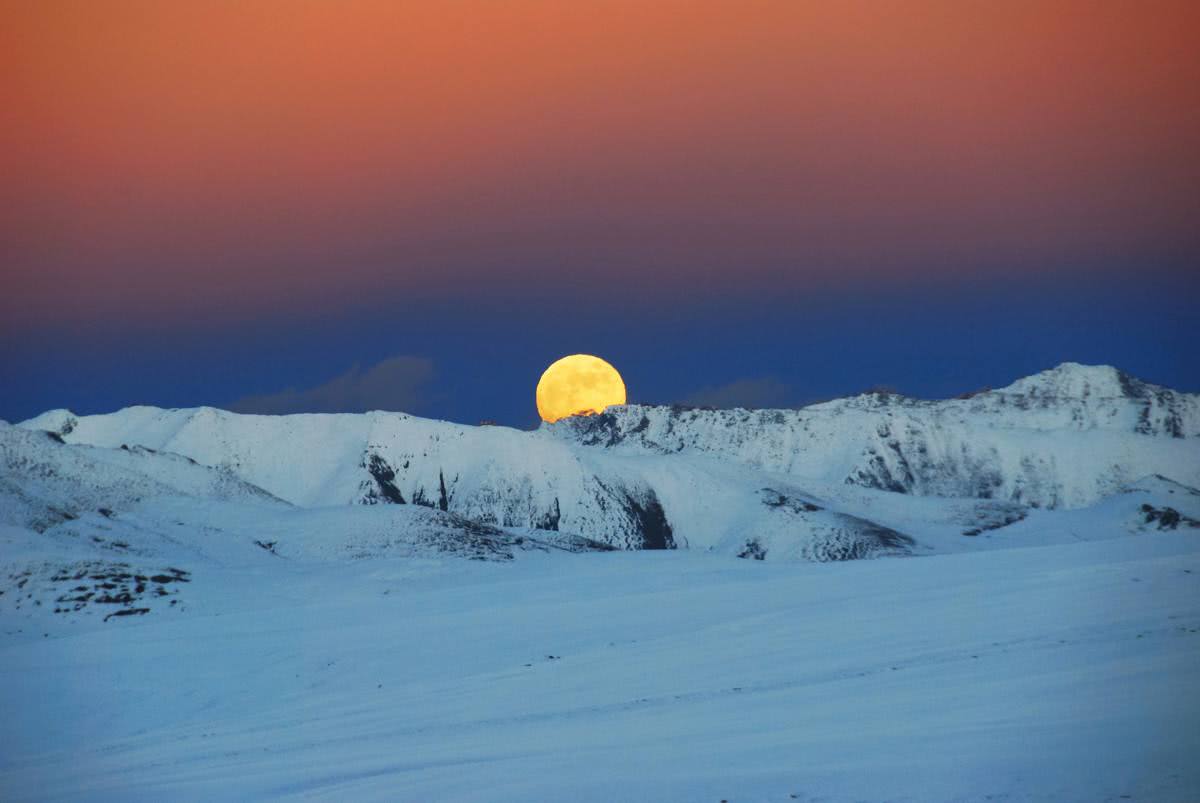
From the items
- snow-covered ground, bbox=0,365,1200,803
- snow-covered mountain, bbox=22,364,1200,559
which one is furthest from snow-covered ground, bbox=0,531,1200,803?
snow-covered mountain, bbox=22,364,1200,559

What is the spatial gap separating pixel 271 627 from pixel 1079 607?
1043 inches

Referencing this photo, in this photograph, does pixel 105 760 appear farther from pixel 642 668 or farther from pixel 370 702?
pixel 642 668

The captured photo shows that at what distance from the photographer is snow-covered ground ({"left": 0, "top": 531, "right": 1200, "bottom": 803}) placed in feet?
52.3

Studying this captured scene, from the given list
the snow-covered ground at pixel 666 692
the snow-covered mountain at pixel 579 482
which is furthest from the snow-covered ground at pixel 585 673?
the snow-covered mountain at pixel 579 482

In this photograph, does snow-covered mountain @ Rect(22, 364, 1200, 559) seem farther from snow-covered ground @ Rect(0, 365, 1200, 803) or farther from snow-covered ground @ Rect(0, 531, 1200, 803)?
snow-covered ground @ Rect(0, 531, 1200, 803)

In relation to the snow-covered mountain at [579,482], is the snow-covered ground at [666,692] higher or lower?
lower

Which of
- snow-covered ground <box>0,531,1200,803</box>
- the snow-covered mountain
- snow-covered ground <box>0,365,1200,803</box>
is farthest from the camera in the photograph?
the snow-covered mountain

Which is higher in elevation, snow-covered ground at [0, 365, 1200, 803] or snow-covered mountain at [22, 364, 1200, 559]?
snow-covered mountain at [22, 364, 1200, 559]

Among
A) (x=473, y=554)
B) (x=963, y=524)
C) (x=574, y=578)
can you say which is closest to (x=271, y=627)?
(x=574, y=578)

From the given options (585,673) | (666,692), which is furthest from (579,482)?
(666,692)

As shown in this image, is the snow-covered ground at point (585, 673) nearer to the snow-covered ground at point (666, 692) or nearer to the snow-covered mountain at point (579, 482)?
the snow-covered ground at point (666, 692)

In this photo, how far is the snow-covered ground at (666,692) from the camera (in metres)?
16.0

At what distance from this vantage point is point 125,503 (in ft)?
328

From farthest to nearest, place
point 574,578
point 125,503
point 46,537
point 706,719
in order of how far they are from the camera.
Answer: point 125,503
point 46,537
point 574,578
point 706,719
